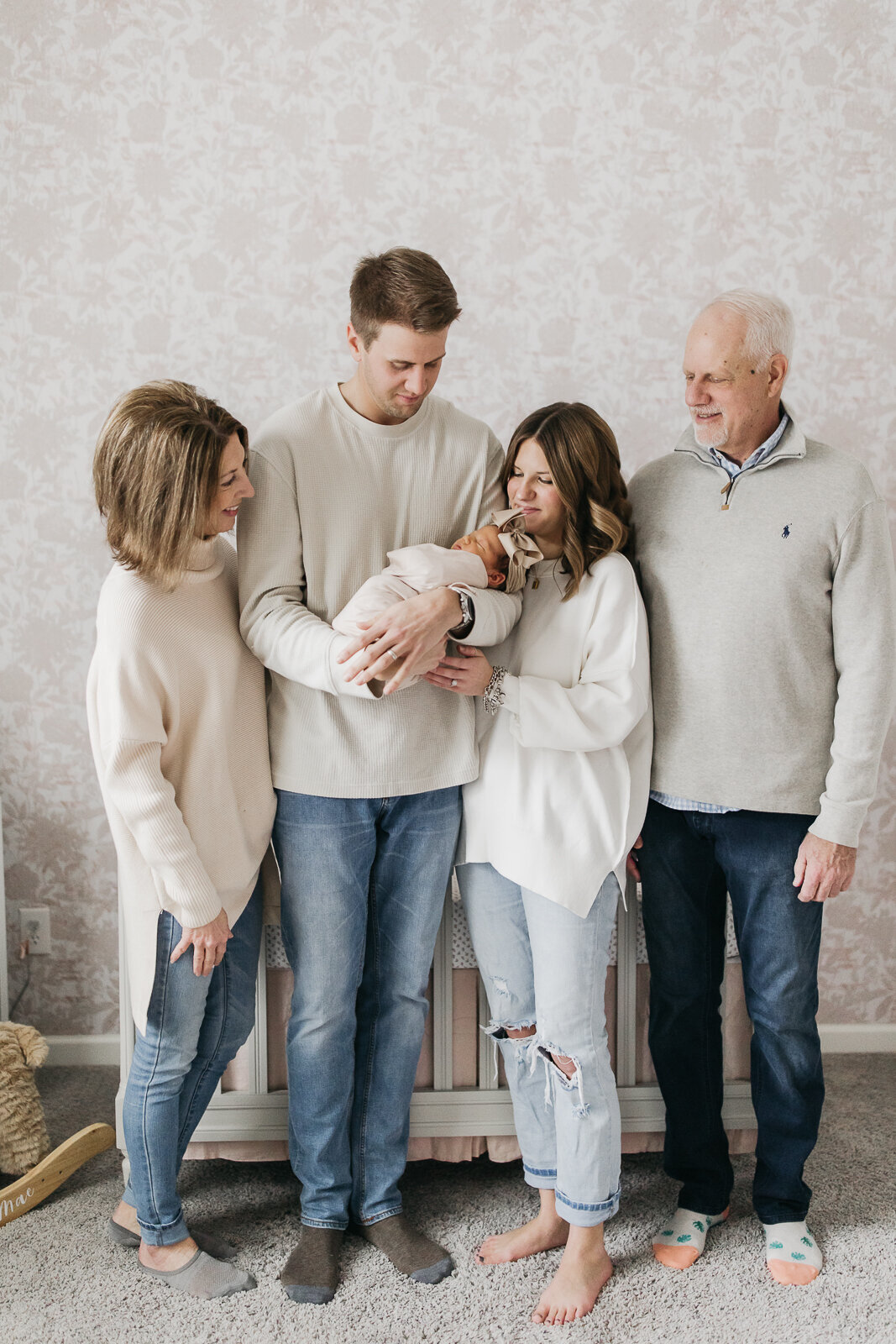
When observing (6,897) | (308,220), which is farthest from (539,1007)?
(308,220)

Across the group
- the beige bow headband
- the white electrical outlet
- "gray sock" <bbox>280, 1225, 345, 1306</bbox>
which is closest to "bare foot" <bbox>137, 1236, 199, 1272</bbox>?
"gray sock" <bbox>280, 1225, 345, 1306</bbox>

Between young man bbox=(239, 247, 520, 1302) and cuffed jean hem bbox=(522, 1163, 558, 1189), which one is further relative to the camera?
cuffed jean hem bbox=(522, 1163, 558, 1189)

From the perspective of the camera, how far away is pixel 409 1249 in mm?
1614

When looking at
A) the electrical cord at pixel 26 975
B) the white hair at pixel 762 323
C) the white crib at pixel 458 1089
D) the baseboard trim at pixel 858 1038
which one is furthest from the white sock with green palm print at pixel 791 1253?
the electrical cord at pixel 26 975

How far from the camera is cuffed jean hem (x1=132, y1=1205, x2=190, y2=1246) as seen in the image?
156 centimetres

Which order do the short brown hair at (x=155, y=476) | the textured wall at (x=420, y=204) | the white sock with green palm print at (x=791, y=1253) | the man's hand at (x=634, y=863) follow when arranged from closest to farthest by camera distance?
the short brown hair at (x=155, y=476) < the white sock with green palm print at (x=791, y=1253) < the man's hand at (x=634, y=863) < the textured wall at (x=420, y=204)

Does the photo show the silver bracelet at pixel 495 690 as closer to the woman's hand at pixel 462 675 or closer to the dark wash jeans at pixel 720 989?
the woman's hand at pixel 462 675

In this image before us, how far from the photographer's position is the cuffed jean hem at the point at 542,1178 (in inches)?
64.7

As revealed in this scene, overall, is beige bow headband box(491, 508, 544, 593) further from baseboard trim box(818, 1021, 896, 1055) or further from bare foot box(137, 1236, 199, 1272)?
baseboard trim box(818, 1021, 896, 1055)

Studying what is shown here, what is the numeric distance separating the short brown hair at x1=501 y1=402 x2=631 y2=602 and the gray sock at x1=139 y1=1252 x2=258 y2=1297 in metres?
Answer: 1.23

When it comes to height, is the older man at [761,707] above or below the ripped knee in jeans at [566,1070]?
above

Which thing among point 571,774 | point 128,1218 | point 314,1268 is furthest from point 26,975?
point 571,774

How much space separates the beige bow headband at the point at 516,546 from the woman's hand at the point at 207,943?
26.8 inches

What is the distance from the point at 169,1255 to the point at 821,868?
4.02 ft
